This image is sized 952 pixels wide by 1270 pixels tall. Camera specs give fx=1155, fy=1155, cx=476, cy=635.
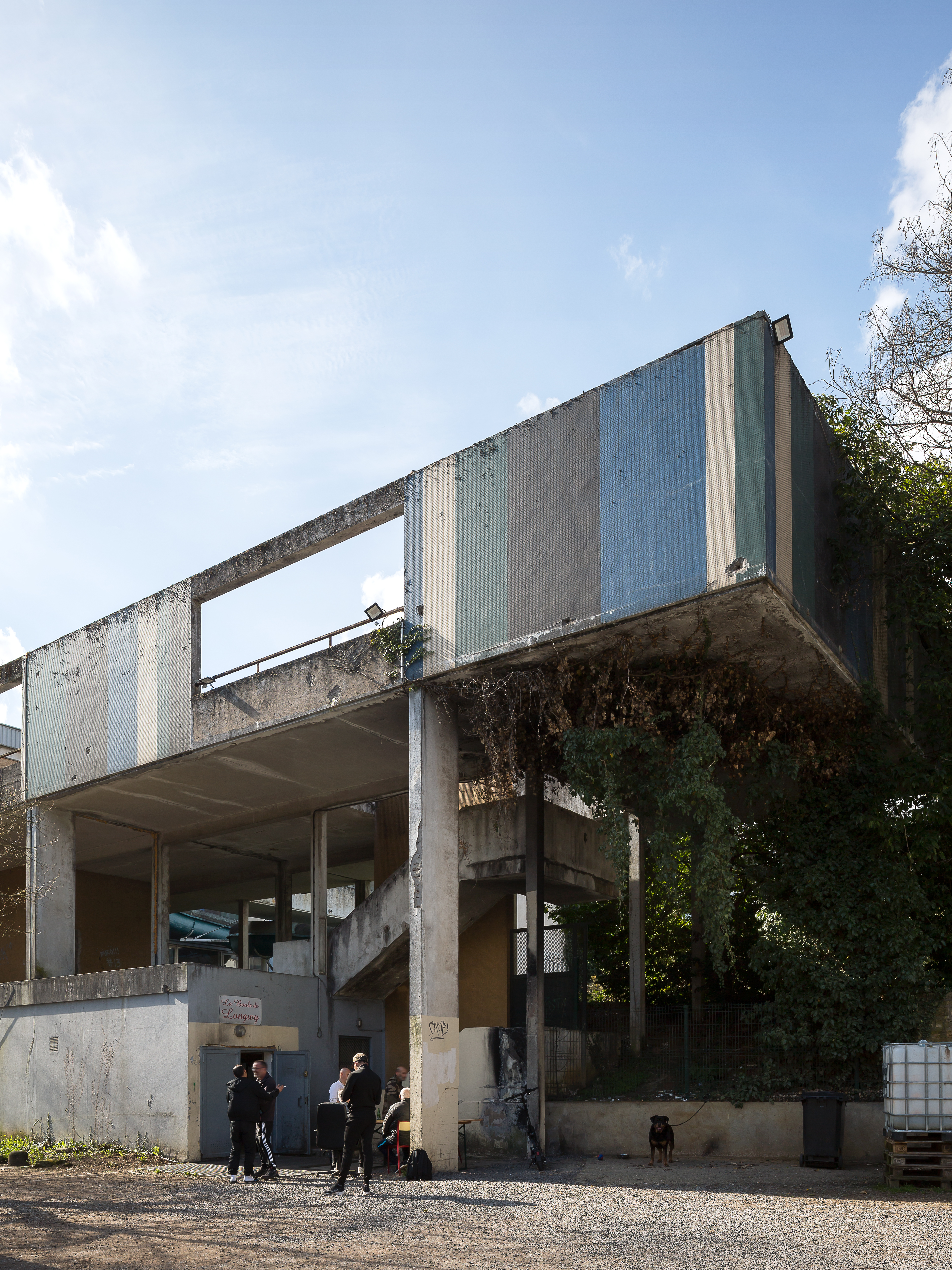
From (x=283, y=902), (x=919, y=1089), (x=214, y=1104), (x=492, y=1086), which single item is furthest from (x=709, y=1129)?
(x=283, y=902)

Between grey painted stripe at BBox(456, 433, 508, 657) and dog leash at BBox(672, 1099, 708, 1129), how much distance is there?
717cm

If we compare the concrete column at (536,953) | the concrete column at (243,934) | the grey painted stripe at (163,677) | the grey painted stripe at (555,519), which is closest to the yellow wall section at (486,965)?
the concrete column at (536,953)

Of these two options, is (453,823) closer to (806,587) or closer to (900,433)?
(806,587)

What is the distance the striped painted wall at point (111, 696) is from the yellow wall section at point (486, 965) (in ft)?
27.2

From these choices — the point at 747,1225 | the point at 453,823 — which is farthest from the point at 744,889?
the point at 747,1225

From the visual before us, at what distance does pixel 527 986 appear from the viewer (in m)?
17.2

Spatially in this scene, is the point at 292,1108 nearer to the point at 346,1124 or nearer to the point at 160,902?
the point at 160,902

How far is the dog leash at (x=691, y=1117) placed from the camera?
16.2 meters

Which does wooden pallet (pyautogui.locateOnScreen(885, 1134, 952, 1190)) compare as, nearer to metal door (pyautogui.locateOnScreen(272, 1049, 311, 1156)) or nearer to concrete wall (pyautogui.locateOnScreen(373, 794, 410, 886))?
metal door (pyautogui.locateOnScreen(272, 1049, 311, 1156))

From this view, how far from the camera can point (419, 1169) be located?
13.8 metres

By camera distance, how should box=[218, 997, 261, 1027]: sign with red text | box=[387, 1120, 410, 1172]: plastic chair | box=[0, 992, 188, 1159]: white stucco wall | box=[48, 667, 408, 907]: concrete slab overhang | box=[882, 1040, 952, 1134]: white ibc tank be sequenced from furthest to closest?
box=[48, 667, 408, 907]: concrete slab overhang, box=[218, 997, 261, 1027]: sign with red text, box=[0, 992, 188, 1159]: white stucco wall, box=[387, 1120, 410, 1172]: plastic chair, box=[882, 1040, 952, 1134]: white ibc tank

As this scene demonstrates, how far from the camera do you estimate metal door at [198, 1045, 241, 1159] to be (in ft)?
55.0

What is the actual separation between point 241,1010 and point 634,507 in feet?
33.3

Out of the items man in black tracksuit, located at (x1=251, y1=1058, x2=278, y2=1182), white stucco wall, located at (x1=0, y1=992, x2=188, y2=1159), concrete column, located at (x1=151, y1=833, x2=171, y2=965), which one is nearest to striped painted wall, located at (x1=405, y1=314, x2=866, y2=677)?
man in black tracksuit, located at (x1=251, y1=1058, x2=278, y2=1182)
